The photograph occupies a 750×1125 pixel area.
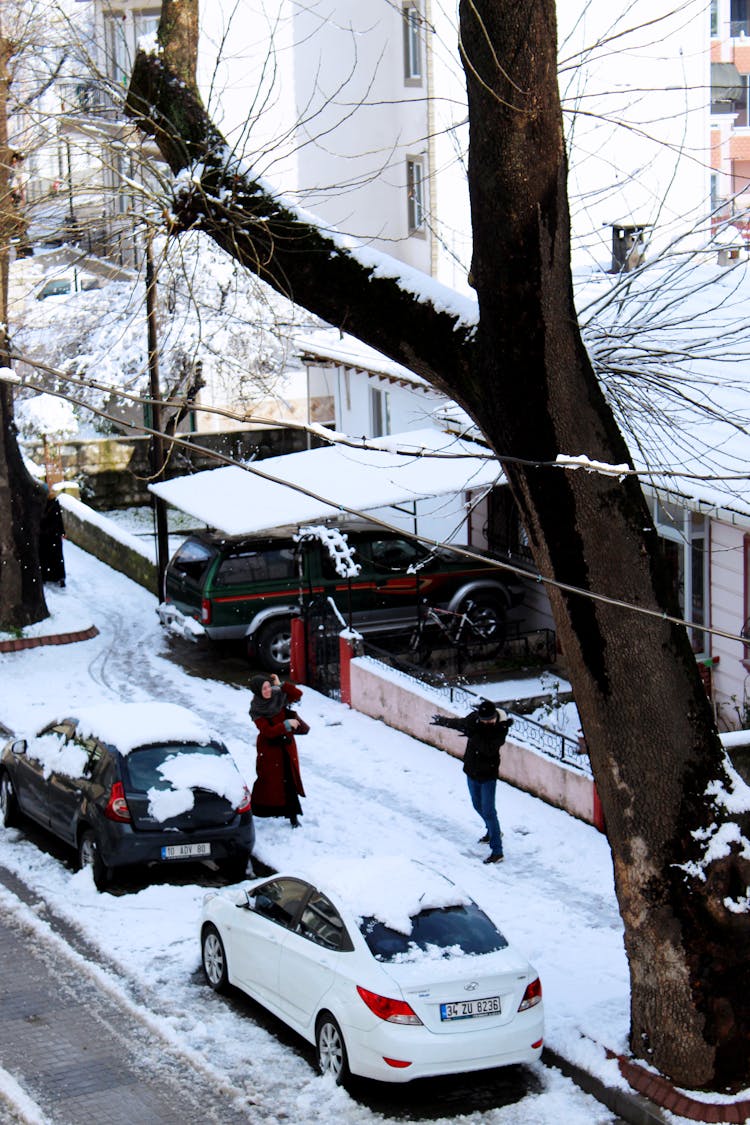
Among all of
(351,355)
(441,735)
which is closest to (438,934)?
(441,735)

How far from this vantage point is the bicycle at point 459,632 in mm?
21094

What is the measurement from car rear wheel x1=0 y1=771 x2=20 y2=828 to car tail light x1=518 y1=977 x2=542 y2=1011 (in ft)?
25.1

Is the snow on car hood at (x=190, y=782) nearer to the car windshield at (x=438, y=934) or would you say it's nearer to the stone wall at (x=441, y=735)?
the stone wall at (x=441, y=735)

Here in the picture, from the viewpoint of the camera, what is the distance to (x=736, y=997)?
33.8 feet

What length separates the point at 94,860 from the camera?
14.5 meters

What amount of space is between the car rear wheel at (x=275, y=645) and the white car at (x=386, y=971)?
10.2 meters

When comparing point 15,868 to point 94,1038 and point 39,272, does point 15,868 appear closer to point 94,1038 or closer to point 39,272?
point 94,1038

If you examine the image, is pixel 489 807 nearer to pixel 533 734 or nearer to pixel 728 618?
pixel 533 734

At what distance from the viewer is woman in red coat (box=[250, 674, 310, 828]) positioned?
52.8 feet

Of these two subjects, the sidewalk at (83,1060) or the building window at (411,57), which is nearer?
the sidewalk at (83,1060)

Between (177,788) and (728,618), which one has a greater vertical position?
(728,618)

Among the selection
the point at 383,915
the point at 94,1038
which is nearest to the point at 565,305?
the point at 383,915

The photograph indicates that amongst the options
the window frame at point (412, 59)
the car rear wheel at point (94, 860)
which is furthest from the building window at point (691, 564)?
the window frame at point (412, 59)

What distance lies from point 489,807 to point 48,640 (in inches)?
441
